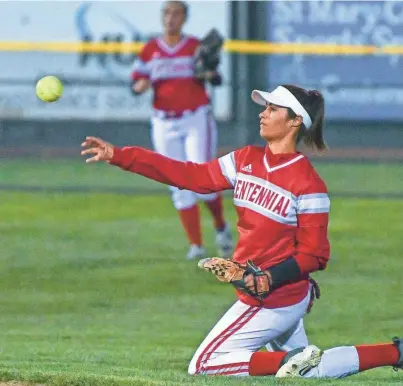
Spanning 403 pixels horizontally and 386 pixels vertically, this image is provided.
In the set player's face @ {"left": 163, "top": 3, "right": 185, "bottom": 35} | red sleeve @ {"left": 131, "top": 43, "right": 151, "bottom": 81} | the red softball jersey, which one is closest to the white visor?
the red softball jersey

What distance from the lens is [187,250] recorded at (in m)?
11.7

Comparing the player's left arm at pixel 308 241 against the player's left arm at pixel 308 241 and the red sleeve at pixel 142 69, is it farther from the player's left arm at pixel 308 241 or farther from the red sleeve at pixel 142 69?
the red sleeve at pixel 142 69

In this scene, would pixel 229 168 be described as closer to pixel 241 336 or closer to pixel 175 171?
pixel 175 171

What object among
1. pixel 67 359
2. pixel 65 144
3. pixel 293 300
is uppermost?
pixel 293 300

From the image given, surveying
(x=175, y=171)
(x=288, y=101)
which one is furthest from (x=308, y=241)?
(x=175, y=171)

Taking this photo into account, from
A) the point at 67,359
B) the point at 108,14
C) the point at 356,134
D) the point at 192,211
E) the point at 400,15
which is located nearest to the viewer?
the point at 67,359

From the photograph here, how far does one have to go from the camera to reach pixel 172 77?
1140 centimetres

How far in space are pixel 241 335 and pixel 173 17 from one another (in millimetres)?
5426

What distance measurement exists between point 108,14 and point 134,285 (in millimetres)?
10564

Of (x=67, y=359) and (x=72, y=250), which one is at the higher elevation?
(x=67, y=359)

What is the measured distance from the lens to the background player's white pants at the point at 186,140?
36.7 feet

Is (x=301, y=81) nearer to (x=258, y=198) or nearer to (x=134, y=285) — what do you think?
Answer: (x=134, y=285)

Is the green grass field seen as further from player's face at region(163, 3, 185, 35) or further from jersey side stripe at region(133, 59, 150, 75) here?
player's face at region(163, 3, 185, 35)

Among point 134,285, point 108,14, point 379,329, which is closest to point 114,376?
point 379,329
